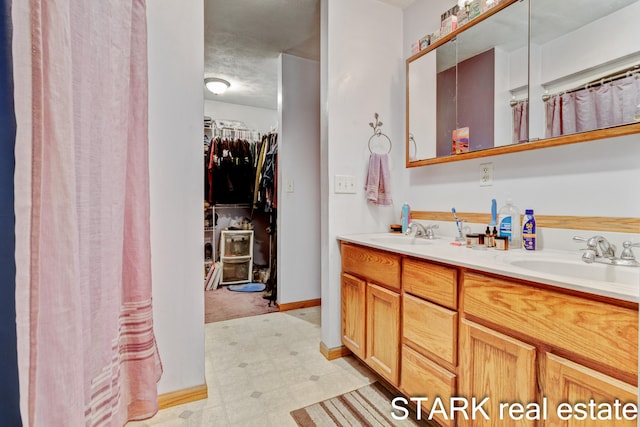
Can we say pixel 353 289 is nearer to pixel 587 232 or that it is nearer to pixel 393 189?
pixel 393 189

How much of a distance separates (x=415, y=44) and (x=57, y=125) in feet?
6.94

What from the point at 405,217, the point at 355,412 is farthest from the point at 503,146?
the point at 355,412

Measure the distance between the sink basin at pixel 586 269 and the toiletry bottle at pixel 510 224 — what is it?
27 cm

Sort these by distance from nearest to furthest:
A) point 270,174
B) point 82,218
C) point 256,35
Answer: point 82,218
point 256,35
point 270,174

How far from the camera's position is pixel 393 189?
2146 mm

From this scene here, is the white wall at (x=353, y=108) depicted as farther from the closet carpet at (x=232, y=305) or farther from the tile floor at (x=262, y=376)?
the closet carpet at (x=232, y=305)

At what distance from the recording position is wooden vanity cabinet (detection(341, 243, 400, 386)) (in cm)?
148

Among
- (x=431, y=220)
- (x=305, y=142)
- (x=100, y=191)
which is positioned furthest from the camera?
(x=305, y=142)

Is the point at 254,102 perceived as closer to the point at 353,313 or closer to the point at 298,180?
the point at 298,180

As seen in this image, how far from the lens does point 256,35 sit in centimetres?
254

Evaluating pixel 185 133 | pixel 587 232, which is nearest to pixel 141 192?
pixel 185 133

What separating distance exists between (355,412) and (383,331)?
1.30 ft

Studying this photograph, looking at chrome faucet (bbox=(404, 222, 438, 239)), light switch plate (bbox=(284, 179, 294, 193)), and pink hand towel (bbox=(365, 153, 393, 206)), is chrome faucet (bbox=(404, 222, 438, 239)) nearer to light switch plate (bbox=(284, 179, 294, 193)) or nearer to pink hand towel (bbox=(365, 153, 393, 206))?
pink hand towel (bbox=(365, 153, 393, 206))

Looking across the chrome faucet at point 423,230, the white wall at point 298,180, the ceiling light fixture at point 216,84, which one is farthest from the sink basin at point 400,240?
the ceiling light fixture at point 216,84
